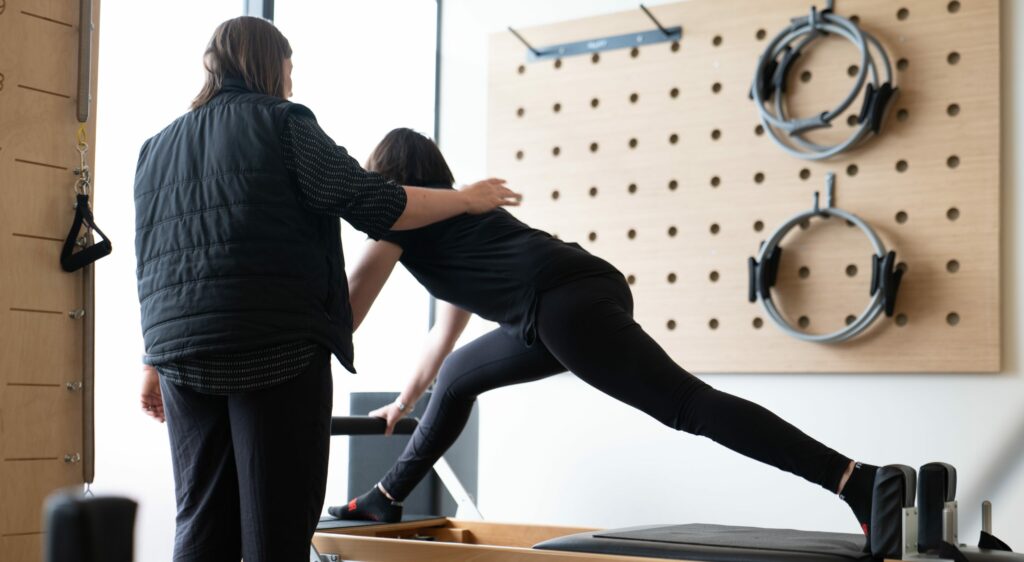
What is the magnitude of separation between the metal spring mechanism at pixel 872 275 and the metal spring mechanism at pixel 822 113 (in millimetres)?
165

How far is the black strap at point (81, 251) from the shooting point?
2.12 m

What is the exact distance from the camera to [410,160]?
2383mm

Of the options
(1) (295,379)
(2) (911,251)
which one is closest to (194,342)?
(1) (295,379)

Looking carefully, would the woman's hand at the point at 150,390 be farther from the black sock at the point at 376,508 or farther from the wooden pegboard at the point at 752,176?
the wooden pegboard at the point at 752,176

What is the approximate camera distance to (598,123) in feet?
13.2

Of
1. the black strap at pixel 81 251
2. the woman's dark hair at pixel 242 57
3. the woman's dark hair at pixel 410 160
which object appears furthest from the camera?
the woman's dark hair at pixel 410 160

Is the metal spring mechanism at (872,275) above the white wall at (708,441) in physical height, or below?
above

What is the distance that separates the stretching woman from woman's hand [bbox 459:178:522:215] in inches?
1.9

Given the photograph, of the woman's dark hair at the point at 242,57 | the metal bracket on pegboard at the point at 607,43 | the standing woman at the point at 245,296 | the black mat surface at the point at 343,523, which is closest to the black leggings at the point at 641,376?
the standing woman at the point at 245,296

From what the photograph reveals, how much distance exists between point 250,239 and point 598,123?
2509 millimetres

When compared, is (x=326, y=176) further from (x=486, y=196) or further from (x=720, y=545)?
(x=720, y=545)

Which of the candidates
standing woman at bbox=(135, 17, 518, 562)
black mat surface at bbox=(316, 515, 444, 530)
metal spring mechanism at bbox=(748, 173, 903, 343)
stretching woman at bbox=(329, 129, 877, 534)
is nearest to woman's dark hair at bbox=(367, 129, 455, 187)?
stretching woman at bbox=(329, 129, 877, 534)

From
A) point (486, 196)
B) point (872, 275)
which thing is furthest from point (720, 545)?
point (872, 275)

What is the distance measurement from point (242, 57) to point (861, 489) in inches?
53.9
